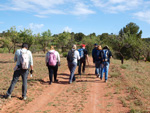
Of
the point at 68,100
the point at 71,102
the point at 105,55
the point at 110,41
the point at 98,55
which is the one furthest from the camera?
the point at 110,41

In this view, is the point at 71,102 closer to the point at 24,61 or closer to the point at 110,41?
the point at 24,61

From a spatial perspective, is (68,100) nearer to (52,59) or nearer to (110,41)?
(52,59)

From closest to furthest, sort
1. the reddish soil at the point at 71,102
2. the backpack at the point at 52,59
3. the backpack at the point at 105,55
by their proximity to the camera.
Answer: the reddish soil at the point at 71,102, the backpack at the point at 52,59, the backpack at the point at 105,55

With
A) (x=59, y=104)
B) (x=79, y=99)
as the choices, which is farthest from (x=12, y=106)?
(x=79, y=99)

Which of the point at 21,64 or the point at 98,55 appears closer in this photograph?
the point at 21,64

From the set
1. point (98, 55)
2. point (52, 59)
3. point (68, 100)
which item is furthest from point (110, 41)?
point (68, 100)

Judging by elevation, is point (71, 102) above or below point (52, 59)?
below

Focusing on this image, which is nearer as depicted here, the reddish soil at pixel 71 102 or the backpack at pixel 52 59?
the reddish soil at pixel 71 102

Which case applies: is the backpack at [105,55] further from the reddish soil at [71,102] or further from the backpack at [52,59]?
the backpack at [52,59]

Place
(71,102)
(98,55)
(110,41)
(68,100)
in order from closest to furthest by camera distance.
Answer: (71,102) → (68,100) → (98,55) → (110,41)

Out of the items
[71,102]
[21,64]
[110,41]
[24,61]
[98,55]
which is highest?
[110,41]

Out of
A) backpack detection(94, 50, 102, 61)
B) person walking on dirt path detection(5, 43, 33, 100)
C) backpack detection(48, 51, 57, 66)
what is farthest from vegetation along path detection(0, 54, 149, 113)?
backpack detection(94, 50, 102, 61)

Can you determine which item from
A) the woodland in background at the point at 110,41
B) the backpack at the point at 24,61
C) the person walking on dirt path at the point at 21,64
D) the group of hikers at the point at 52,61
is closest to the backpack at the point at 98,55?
the group of hikers at the point at 52,61

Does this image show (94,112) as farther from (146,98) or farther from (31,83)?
(31,83)
